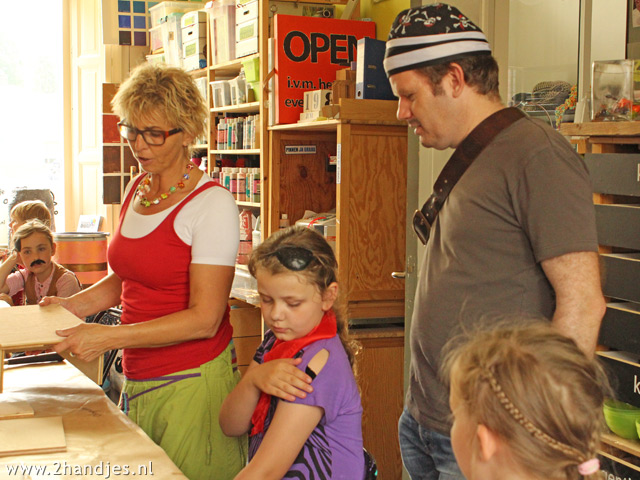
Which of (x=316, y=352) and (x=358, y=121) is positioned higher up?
(x=358, y=121)

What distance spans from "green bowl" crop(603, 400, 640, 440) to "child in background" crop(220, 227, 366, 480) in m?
0.81

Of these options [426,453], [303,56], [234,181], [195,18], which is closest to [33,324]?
[426,453]

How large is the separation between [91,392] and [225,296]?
0.49 meters

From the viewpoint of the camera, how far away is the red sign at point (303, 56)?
3.85m

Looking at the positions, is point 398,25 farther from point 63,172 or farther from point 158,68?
point 63,172

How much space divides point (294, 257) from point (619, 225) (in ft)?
3.12

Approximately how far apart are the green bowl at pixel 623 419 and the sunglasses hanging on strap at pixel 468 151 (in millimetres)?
863

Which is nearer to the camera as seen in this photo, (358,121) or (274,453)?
(274,453)

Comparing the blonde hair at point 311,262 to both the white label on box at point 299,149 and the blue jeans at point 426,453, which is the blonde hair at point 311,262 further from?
the white label on box at point 299,149

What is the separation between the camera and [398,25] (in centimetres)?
161

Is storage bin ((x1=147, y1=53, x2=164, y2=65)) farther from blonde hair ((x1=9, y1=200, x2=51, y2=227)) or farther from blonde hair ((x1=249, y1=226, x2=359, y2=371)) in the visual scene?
blonde hair ((x1=249, y1=226, x2=359, y2=371))

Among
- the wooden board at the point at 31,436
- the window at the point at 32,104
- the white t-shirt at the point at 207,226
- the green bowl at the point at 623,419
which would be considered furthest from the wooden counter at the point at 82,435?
the window at the point at 32,104

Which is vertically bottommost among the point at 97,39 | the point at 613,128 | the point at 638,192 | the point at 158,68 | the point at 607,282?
the point at 607,282

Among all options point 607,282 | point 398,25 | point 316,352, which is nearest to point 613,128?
point 607,282
